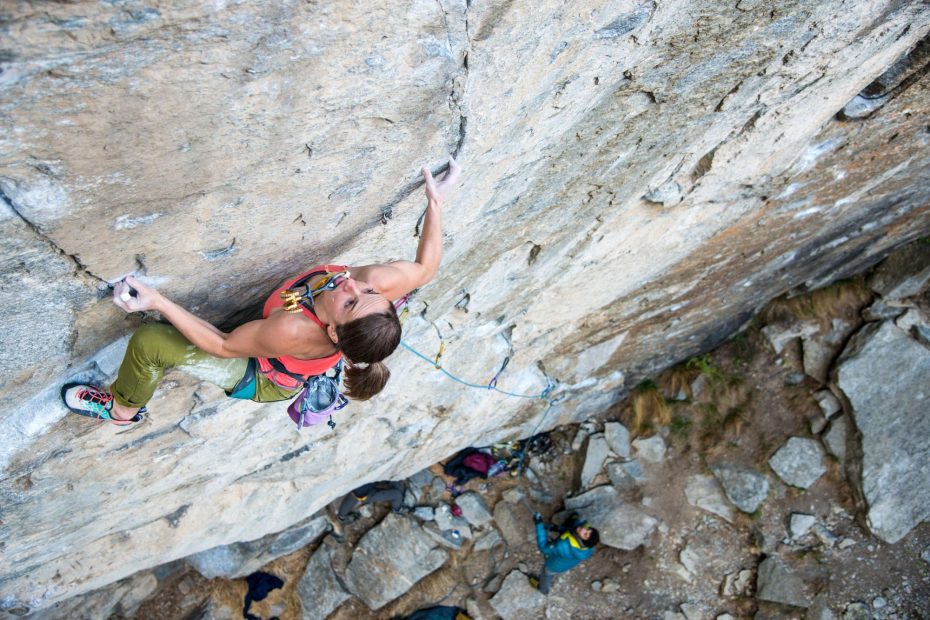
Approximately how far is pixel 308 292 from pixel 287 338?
0.64 feet

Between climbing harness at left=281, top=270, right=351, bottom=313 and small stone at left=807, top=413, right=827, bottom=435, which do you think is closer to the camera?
climbing harness at left=281, top=270, right=351, bottom=313

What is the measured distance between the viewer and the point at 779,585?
6828mm

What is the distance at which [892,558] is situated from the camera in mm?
6691

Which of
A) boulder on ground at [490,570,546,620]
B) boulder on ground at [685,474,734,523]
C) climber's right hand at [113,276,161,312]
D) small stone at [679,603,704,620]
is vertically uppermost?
climber's right hand at [113,276,161,312]

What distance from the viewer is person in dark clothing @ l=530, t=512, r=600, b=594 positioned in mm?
7262

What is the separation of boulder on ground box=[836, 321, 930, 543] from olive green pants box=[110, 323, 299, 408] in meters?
6.18

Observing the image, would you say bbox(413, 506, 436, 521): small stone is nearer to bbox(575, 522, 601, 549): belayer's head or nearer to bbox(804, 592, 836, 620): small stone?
bbox(575, 522, 601, 549): belayer's head

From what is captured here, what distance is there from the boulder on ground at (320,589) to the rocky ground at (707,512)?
16 mm

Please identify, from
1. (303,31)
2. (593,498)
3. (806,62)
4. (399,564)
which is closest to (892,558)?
(593,498)

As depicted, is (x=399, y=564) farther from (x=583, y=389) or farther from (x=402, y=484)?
(x=583, y=389)

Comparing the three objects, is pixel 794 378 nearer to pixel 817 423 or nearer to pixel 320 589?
pixel 817 423

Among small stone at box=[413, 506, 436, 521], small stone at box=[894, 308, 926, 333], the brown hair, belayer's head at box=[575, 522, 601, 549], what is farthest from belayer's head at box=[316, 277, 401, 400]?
small stone at box=[894, 308, 926, 333]

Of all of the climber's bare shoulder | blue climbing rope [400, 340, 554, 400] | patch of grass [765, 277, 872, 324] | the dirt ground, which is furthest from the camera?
patch of grass [765, 277, 872, 324]

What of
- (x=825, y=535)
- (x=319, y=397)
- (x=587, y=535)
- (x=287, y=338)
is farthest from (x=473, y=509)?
(x=287, y=338)
